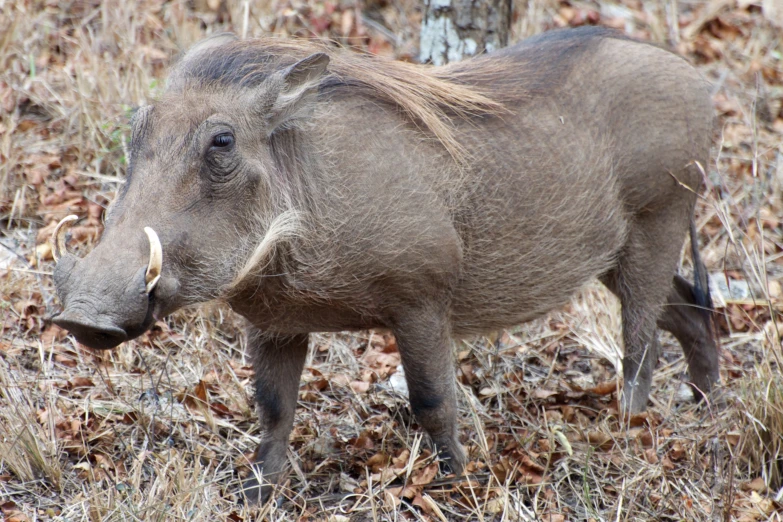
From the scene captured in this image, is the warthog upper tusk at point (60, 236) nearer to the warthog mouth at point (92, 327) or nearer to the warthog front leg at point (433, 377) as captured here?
the warthog mouth at point (92, 327)

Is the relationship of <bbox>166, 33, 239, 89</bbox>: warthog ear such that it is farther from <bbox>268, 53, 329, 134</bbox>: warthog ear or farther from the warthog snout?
the warthog snout

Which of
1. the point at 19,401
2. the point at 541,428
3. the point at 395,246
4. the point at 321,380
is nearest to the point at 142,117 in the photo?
the point at 395,246

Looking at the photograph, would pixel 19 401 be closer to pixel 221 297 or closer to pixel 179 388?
pixel 179 388

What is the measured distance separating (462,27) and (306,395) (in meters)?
1.96

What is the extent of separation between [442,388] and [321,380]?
96 centimetres

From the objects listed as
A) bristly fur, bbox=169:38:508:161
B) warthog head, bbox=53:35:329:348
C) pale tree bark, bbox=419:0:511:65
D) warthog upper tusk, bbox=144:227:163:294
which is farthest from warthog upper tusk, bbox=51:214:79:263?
pale tree bark, bbox=419:0:511:65

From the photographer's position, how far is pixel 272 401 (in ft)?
11.2

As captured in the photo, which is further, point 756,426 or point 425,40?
point 425,40

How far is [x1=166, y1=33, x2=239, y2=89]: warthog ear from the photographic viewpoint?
9.63ft

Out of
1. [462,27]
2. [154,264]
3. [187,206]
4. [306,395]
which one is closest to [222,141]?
[187,206]

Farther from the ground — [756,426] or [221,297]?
[221,297]

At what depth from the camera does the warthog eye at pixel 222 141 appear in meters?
2.71

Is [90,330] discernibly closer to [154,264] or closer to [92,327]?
[92,327]

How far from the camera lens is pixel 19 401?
10.9ft
